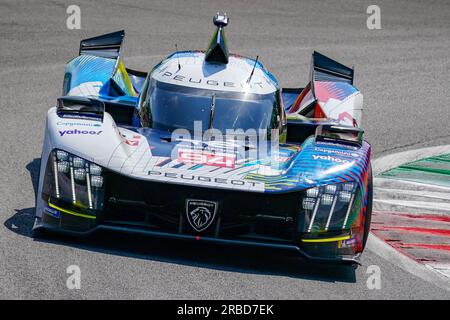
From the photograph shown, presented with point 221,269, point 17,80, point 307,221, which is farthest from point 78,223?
point 17,80

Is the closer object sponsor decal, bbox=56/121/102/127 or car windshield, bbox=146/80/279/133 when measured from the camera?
sponsor decal, bbox=56/121/102/127

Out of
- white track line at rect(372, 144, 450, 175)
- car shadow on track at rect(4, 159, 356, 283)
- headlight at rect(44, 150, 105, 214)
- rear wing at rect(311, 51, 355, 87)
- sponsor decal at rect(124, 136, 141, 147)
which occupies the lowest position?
white track line at rect(372, 144, 450, 175)

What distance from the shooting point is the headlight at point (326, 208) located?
23.5ft

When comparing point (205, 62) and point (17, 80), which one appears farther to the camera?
point (17, 80)

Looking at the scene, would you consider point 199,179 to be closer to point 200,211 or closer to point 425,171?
point 200,211

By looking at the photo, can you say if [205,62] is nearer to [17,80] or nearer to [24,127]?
[24,127]

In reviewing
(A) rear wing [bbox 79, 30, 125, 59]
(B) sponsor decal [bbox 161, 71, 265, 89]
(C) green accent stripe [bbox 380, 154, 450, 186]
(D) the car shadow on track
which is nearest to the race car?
(D) the car shadow on track

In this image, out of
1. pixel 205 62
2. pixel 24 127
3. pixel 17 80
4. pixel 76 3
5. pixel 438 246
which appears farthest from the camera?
pixel 76 3

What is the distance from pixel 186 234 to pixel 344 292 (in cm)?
114

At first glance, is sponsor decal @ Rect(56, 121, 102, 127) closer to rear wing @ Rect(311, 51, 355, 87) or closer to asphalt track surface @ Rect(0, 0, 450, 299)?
asphalt track surface @ Rect(0, 0, 450, 299)

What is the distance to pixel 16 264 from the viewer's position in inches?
265

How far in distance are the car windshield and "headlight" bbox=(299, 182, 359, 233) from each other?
4.98 ft

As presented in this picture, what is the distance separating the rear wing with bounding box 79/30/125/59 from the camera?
439 inches

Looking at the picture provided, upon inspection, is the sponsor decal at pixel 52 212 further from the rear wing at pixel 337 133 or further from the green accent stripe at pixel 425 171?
the green accent stripe at pixel 425 171
